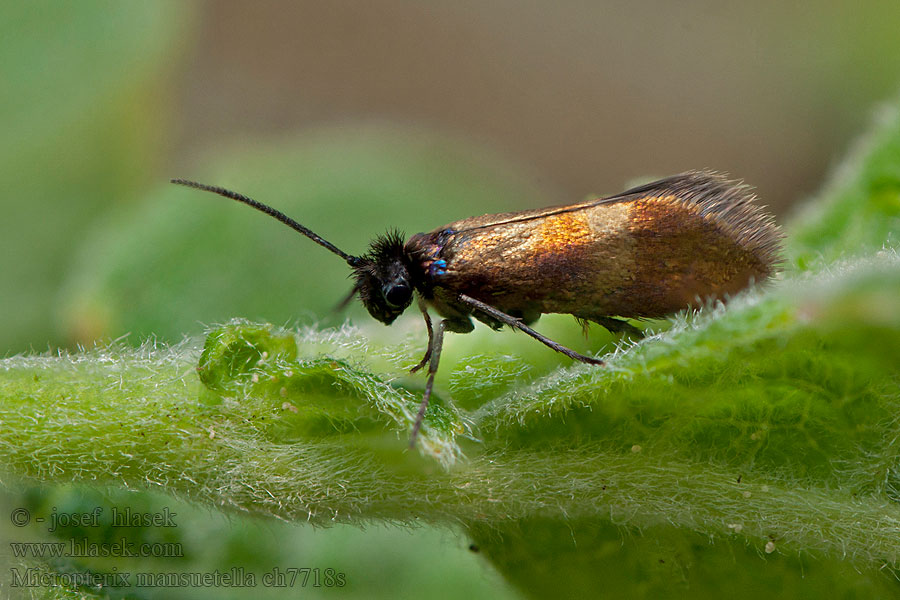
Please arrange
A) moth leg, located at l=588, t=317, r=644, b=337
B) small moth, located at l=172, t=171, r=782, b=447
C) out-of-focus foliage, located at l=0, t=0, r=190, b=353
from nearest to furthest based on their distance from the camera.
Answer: moth leg, located at l=588, t=317, r=644, b=337, small moth, located at l=172, t=171, r=782, b=447, out-of-focus foliage, located at l=0, t=0, r=190, b=353

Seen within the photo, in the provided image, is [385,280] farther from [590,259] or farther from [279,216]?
[590,259]

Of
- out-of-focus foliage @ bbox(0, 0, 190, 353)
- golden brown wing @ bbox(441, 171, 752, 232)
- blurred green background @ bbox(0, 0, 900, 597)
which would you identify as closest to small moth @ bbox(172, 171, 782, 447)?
golden brown wing @ bbox(441, 171, 752, 232)

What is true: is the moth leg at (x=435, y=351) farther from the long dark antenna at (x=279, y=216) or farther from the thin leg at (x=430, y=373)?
the long dark antenna at (x=279, y=216)

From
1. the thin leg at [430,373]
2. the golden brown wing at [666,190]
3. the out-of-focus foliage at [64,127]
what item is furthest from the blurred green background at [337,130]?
the golden brown wing at [666,190]

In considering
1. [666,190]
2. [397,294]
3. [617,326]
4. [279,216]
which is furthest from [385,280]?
[666,190]

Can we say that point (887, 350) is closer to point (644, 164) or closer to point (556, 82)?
point (644, 164)

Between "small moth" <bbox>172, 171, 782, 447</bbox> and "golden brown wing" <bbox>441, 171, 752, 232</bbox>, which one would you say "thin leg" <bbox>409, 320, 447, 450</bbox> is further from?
"golden brown wing" <bbox>441, 171, 752, 232</bbox>

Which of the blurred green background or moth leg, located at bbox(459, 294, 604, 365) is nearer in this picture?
moth leg, located at bbox(459, 294, 604, 365)
